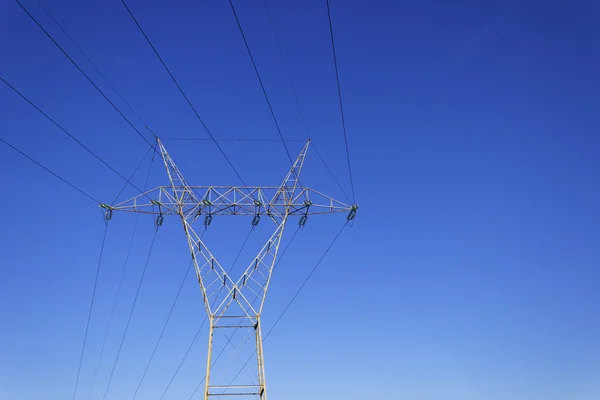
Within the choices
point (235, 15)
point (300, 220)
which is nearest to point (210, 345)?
point (300, 220)

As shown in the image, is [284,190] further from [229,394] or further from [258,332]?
[229,394]

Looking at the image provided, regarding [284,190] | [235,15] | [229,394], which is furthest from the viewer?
[284,190]

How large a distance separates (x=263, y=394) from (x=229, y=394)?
1893 millimetres

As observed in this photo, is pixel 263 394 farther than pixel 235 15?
Yes

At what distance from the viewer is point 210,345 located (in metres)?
31.4

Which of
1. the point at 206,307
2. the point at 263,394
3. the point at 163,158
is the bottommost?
the point at 263,394

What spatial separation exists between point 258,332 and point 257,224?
21.2ft

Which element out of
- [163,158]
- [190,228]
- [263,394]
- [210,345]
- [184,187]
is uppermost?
[163,158]

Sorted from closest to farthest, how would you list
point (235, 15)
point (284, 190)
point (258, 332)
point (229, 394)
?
point (235, 15) < point (229, 394) < point (258, 332) < point (284, 190)

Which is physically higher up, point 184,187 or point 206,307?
point 184,187

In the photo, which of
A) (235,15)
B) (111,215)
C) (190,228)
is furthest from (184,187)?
(235,15)

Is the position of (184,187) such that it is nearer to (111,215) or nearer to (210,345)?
(111,215)

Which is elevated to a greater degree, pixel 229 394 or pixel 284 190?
pixel 284 190

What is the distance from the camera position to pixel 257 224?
112 ft
